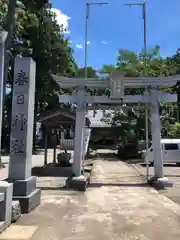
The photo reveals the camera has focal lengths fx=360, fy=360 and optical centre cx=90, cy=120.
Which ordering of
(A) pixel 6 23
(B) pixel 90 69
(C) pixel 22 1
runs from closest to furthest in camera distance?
(A) pixel 6 23 < (C) pixel 22 1 < (B) pixel 90 69

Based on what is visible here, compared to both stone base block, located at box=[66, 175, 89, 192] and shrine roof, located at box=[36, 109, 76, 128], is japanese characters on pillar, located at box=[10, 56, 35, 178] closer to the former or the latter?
stone base block, located at box=[66, 175, 89, 192]

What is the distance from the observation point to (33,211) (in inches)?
342

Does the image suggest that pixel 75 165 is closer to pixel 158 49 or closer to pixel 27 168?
pixel 27 168

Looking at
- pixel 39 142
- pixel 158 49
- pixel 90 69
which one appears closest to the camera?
pixel 158 49

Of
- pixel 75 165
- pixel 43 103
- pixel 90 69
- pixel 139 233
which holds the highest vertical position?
pixel 90 69

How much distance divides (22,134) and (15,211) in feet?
7.34

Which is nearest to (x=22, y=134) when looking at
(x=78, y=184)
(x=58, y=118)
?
(x=78, y=184)

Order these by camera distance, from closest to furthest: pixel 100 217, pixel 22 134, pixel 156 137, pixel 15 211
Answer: pixel 15 211
pixel 100 217
pixel 22 134
pixel 156 137

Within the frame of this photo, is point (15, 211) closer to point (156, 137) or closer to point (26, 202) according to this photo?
point (26, 202)

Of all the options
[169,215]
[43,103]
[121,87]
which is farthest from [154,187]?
[43,103]

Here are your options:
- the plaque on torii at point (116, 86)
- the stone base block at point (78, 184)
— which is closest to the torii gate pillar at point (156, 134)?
the plaque on torii at point (116, 86)

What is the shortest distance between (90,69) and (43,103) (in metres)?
8.24

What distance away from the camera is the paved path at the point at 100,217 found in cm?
675

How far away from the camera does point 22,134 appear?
9.23 m
